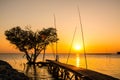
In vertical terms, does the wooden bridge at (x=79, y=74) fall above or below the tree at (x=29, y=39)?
below

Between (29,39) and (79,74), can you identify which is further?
(29,39)

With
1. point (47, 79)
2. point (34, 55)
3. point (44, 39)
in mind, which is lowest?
point (47, 79)

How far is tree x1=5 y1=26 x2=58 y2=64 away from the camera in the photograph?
65125 millimetres

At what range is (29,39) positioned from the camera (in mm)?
65250

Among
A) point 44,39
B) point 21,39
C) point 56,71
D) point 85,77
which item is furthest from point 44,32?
point 85,77

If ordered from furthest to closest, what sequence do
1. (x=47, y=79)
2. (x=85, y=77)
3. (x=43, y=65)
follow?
(x=43, y=65) → (x=47, y=79) → (x=85, y=77)

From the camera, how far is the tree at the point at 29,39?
65.1 meters

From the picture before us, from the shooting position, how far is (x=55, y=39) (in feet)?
218

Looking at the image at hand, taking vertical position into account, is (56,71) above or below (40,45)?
below

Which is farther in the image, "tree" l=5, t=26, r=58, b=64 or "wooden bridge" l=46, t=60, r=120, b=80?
"tree" l=5, t=26, r=58, b=64

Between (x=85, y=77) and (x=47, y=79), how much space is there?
1476 cm

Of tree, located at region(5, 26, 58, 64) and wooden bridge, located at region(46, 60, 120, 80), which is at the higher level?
tree, located at region(5, 26, 58, 64)

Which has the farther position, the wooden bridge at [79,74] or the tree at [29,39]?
the tree at [29,39]

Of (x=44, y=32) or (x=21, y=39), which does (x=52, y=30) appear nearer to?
(x=44, y=32)
